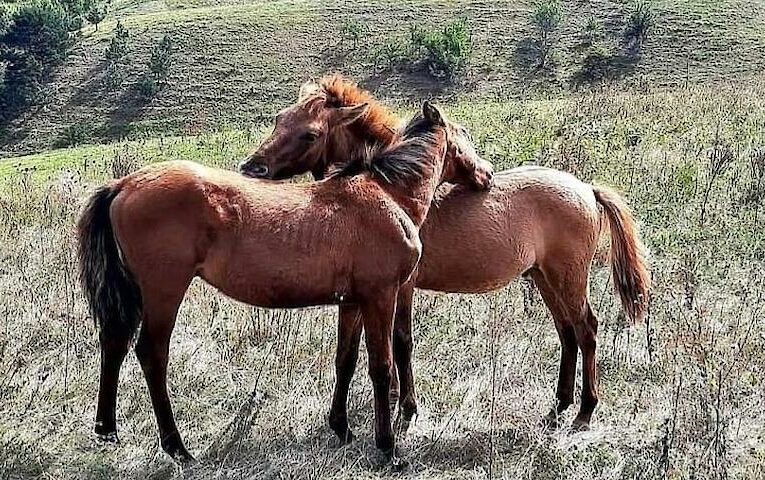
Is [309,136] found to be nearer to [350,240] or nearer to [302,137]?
[302,137]

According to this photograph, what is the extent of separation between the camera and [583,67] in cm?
3731

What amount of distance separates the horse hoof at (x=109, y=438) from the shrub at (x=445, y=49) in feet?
115

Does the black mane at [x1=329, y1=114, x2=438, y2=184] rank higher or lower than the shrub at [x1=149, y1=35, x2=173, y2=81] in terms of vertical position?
higher

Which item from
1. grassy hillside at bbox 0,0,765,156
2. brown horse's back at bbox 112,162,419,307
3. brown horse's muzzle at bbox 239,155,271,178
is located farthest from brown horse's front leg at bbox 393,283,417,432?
grassy hillside at bbox 0,0,765,156

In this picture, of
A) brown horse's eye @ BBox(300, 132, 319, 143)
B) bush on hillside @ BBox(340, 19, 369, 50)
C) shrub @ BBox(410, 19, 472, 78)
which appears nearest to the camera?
brown horse's eye @ BBox(300, 132, 319, 143)

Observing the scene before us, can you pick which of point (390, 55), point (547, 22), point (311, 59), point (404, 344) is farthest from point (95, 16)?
point (404, 344)

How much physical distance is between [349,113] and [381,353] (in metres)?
1.64

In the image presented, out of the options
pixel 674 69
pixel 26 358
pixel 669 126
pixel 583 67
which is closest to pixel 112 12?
pixel 583 67

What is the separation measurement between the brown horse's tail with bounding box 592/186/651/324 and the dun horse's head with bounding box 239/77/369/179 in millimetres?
1794

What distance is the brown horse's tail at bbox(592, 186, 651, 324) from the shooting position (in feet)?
16.5

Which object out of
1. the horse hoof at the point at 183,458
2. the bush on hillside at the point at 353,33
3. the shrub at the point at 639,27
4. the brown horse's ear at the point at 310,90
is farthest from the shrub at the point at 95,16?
the horse hoof at the point at 183,458

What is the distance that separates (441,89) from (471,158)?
1303 inches

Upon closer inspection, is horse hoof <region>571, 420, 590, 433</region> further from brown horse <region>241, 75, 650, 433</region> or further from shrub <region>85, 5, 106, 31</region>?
shrub <region>85, 5, 106, 31</region>

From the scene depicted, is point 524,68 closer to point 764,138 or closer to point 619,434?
point 764,138
